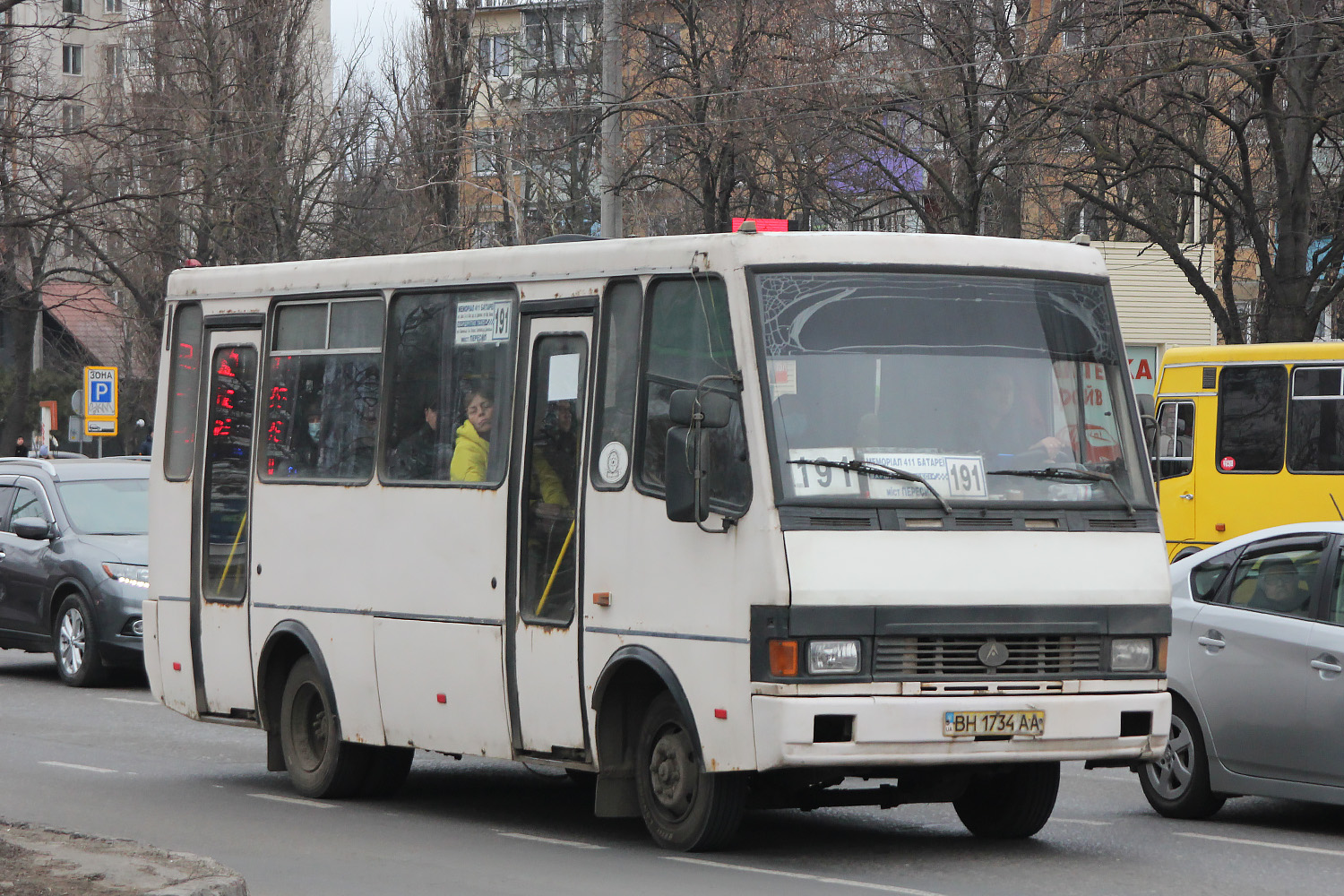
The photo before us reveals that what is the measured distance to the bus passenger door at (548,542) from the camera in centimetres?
958

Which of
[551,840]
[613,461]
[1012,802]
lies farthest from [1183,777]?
[613,461]

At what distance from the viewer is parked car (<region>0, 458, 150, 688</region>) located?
59.0 feet

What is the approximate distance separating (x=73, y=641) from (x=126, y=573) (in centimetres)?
81

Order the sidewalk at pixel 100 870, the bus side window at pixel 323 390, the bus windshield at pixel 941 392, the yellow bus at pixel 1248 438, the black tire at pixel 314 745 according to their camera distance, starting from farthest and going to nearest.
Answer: the yellow bus at pixel 1248 438 → the black tire at pixel 314 745 → the bus side window at pixel 323 390 → the bus windshield at pixel 941 392 → the sidewalk at pixel 100 870

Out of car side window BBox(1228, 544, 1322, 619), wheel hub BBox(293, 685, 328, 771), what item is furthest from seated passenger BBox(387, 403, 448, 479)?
car side window BBox(1228, 544, 1322, 619)

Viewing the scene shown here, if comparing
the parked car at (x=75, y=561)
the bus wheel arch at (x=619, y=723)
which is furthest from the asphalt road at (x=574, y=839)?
the parked car at (x=75, y=561)

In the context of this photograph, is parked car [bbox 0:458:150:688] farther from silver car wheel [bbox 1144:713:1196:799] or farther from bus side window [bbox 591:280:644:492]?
silver car wheel [bbox 1144:713:1196:799]

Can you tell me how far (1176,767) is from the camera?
10.6m

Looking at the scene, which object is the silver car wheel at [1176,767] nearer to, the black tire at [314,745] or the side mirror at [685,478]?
the side mirror at [685,478]

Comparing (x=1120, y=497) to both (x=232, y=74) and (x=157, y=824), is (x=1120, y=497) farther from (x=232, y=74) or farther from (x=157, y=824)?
(x=232, y=74)

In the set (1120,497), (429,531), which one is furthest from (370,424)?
(1120,497)

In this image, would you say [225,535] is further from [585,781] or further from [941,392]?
[941,392]

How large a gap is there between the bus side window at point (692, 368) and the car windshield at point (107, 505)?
1065cm

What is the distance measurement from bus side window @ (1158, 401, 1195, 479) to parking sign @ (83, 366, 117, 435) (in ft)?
72.1
